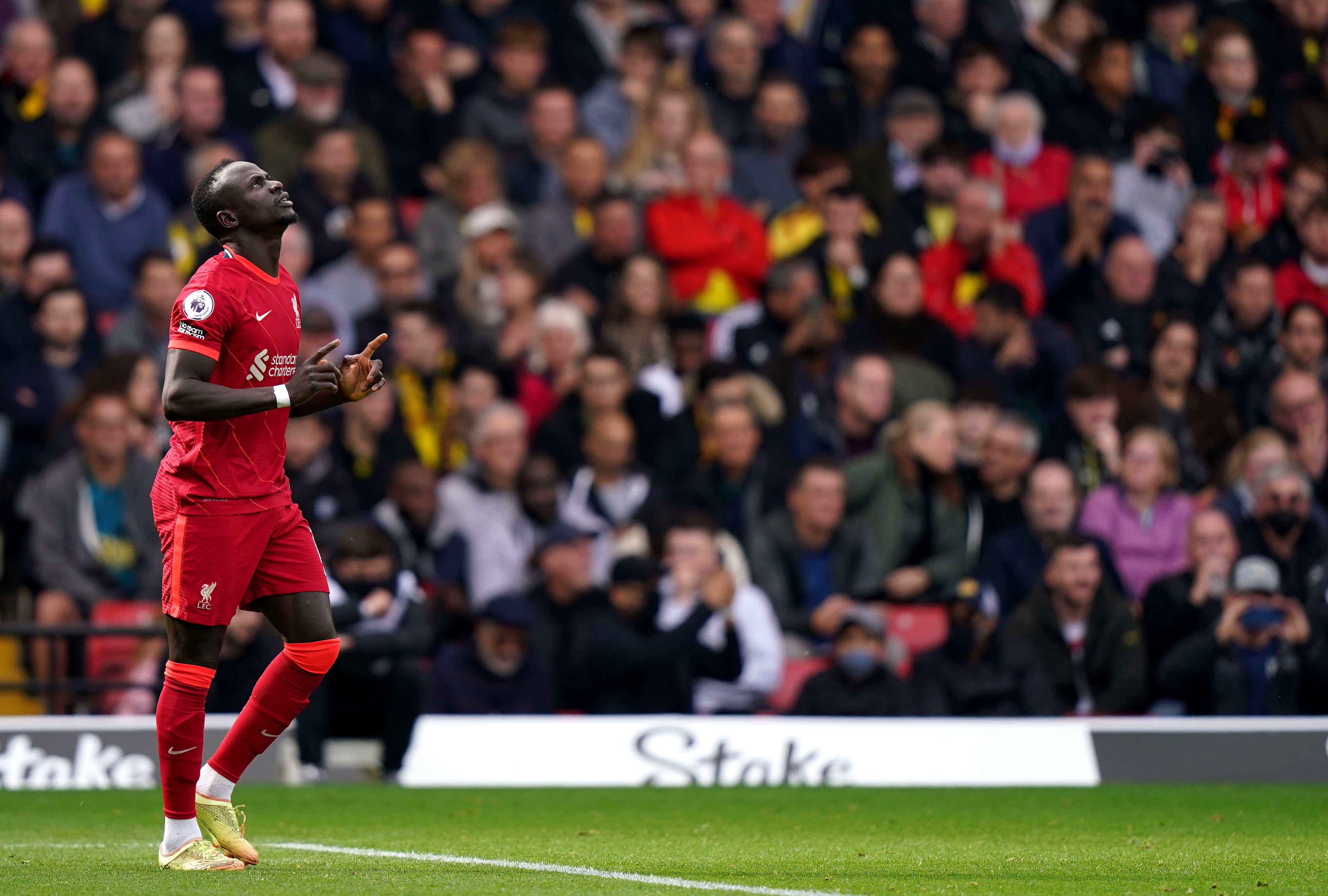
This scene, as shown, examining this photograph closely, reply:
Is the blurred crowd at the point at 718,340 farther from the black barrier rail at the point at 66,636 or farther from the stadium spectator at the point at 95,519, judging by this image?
the black barrier rail at the point at 66,636

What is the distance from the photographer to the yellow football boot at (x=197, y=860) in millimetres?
6410

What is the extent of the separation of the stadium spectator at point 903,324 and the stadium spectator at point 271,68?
163 inches

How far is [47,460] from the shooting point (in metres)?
11.7

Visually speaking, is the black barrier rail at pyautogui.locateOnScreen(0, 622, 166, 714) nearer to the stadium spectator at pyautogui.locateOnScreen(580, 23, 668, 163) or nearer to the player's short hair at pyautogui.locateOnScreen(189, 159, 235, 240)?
the player's short hair at pyautogui.locateOnScreen(189, 159, 235, 240)

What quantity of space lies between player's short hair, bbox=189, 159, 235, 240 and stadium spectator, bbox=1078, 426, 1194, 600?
7220 mm

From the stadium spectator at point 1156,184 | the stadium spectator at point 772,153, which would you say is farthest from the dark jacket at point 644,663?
the stadium spectator at point 1156,184

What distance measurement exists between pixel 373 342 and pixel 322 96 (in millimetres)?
7890

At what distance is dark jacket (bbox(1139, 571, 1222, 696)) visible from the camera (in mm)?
11820

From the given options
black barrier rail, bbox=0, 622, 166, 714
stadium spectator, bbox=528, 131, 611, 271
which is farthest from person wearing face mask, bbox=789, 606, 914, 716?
stadium spectator, bbox=528, 131, 611, 271

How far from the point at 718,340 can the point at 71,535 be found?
4.25m

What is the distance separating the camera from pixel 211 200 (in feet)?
21.5

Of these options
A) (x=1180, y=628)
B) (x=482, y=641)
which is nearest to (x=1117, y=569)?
(x=1180, y=628)

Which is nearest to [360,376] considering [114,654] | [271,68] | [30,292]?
[114,654]

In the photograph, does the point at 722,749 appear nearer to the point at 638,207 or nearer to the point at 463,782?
the point at 463,782
